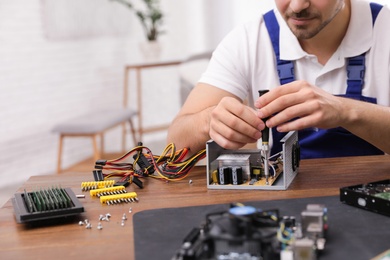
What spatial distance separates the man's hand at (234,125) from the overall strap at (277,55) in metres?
0.51

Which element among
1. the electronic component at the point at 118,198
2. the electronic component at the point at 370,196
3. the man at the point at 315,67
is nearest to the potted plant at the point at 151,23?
the man at the point at 315,67

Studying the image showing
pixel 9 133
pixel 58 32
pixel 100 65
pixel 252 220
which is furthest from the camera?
pixel 100 65

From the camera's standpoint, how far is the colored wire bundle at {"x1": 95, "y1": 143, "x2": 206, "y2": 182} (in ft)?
4.71

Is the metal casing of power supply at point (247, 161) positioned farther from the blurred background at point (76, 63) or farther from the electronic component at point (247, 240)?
the blurred background at point (76, 63)

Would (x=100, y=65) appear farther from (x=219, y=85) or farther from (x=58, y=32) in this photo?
(x=219, y=85)

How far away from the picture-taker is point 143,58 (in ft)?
18.2

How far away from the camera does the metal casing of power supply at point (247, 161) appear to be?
1.28 metres

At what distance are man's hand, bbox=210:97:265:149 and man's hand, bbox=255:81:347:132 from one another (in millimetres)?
30

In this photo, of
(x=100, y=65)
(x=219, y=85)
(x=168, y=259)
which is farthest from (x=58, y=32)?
(x=168, y=259)

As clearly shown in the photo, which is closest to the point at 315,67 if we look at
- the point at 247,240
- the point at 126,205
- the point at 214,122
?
the point at 214,122

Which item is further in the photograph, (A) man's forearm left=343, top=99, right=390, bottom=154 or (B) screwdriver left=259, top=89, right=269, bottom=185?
(A) man's forearm left=343, top=99, right=390, bottom=154

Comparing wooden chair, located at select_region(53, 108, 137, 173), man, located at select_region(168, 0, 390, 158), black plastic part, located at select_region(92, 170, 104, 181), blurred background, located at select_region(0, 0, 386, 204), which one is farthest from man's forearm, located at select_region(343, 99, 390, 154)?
blurred background, located at select_region(0, 0, 386, 204)

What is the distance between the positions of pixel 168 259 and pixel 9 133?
143 inches

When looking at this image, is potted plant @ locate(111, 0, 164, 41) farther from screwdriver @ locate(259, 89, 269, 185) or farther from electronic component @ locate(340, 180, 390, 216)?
electronic component @ locate(340, 180, 390, 216)
